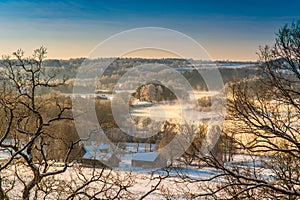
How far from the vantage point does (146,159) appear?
19938mm

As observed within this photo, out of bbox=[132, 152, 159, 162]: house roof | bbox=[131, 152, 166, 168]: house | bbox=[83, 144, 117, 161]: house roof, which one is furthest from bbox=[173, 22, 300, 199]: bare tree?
bbox=[132, 152, 159, 162]: house roof

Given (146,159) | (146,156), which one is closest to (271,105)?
(146,159)

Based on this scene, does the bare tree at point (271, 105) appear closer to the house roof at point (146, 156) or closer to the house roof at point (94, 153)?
the house roof at point (94, 153)

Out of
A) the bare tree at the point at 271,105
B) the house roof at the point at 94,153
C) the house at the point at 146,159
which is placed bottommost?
the house at the point at 146,159

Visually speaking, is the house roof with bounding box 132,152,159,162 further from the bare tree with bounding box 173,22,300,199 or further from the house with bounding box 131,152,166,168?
the bare tree with bounding box 173,22,300,199

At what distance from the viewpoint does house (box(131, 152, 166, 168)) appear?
737 inches

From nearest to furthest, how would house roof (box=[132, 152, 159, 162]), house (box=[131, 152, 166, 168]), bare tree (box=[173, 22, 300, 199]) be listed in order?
bare tree (box=[173, 22, 300, 199]) → house (box=[131, 152, 166, 168]) → house roof (box=[132, 152, 159, 162])

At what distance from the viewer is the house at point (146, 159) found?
18712 mm

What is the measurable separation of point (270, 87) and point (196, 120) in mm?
9051

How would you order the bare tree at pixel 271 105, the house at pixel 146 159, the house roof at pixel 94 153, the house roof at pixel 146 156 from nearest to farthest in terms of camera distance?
1. the bare tree at pixel 271 105
2. the house roof at pixel 94 153
3. the house at pixel 146 159
4. the house roof at pixel 146 156

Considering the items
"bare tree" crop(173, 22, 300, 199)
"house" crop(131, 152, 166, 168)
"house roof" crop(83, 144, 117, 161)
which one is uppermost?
"bare tree" crop(173, 22, 300, 199)

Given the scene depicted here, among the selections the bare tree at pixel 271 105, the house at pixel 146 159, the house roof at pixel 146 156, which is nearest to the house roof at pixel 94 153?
the house at pixel 146 159

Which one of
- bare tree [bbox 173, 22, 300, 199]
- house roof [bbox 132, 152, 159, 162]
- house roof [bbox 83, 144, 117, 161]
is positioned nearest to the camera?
bare tree [bbox 173, 22, 300, 199]

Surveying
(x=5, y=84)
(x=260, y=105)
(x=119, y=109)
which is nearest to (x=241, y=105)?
(x=260, y=105)
